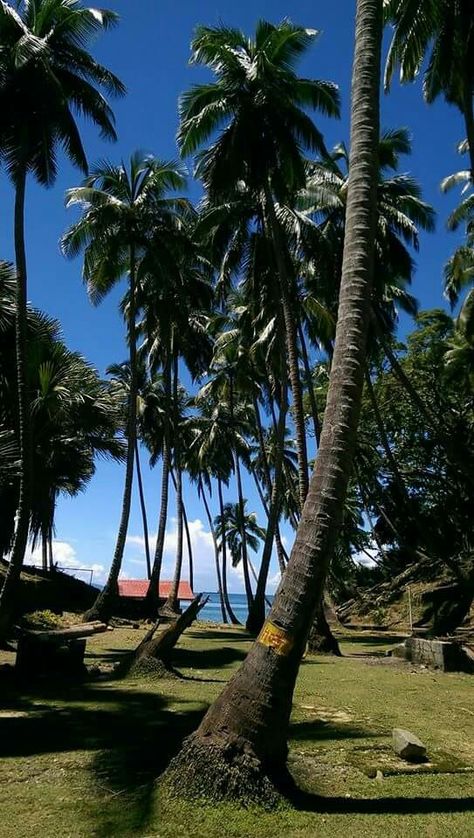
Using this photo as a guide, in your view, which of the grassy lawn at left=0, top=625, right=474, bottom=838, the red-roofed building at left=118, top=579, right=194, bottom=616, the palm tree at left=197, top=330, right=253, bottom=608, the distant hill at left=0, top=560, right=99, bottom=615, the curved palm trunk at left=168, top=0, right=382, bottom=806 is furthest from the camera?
the red-roofed building at left=118, top=579, right=194, bottom=616

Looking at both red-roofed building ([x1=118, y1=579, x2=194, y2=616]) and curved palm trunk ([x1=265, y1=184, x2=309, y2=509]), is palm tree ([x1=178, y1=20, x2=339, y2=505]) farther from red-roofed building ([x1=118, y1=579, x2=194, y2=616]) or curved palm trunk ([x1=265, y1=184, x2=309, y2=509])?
red-roofed building ([x1=118, y1=579, x2=194, y2=616])

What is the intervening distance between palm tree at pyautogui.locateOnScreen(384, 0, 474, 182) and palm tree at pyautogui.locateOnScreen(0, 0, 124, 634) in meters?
7.24

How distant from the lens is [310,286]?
2459 centimetres

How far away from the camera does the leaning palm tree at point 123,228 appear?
72.7ft

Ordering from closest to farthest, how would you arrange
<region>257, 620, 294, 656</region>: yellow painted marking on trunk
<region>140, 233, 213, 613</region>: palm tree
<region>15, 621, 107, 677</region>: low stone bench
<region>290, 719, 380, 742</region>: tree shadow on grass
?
<region>257, 620, 294, 656</region>: yellow painted marking on trunk < <region>290, 719, 380, 742</region>: tree shadow on grass < <region>15, 621, 107, 677</region>: low stone bench < <region>140, 233, 213, 613</region>: palm tree

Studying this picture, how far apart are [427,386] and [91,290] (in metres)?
15.9

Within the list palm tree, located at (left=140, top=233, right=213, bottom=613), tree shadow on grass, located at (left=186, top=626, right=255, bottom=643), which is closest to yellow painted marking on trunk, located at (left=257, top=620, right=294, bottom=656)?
tree shadow on grass, located at (left=186, top=626, right=255, bottom=643)

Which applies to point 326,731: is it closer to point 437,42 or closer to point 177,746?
point 177,746

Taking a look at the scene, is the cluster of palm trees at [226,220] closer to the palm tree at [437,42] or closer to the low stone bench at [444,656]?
the palm tree at [437,42]

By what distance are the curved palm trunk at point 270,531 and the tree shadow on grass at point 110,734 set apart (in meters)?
12.7

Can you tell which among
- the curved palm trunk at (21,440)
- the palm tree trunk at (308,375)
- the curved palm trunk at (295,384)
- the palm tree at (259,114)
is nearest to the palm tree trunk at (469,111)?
the palm tree at (259,114)

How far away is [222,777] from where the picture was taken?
4.75m

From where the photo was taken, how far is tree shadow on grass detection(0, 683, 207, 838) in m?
4.90

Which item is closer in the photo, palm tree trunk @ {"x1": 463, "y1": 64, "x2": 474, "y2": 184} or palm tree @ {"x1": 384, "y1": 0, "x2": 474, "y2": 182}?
palm tree @ {"x1": 384, "y1": 0, "x2": 474, "y2": 182}
